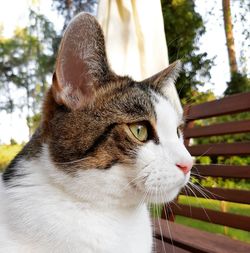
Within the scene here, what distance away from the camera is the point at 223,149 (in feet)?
6.36

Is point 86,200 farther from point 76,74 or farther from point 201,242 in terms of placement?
point 201,242

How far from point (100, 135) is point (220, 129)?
120cm

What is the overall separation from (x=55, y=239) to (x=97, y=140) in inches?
10.1

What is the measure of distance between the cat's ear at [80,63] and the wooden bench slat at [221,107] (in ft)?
3.04

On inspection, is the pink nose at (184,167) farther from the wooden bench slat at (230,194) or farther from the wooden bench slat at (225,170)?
the wooden bench slat at (225,170)

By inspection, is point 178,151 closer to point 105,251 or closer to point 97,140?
point 97,140

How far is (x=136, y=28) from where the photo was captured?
2.22 metres

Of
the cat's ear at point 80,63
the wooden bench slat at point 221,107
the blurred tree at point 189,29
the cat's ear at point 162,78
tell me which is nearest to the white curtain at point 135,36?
the wooden bench slat at point 221,107

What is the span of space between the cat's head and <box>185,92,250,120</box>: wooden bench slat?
830 millimetres

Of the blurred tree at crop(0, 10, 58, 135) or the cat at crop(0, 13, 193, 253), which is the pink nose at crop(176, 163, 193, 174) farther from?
the blurred tree at crop(0, 10, 58, 135)

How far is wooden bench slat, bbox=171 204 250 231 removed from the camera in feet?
Result: 5.68

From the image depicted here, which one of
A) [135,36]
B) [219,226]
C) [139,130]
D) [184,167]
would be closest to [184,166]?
[184,167]

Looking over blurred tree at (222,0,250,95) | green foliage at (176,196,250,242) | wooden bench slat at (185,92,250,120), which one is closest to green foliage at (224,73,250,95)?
blurred tree at (222,0,250,95)

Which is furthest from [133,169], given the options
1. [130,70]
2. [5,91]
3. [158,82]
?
[5,91]
